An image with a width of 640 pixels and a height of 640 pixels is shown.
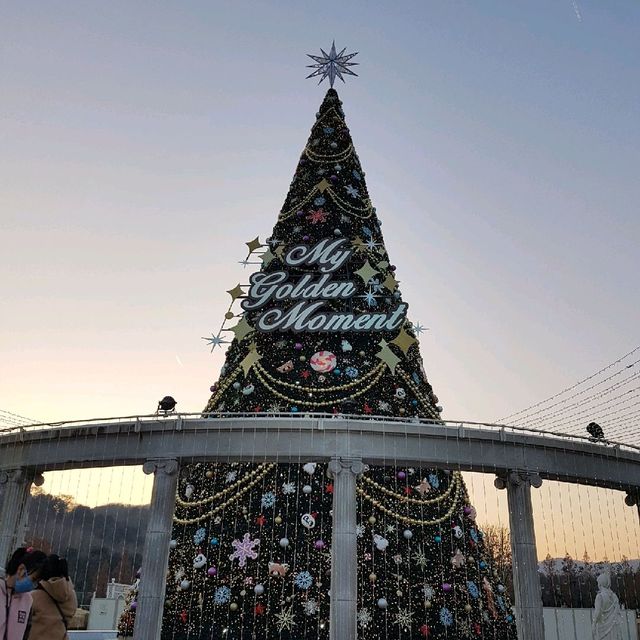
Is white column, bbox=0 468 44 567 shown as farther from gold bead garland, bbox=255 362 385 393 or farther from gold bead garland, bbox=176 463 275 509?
gold bead garland, bbox=255 362 385 393

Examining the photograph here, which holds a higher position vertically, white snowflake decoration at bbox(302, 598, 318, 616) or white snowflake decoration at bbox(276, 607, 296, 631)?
white snowflake decoration at bbox(302, 598, 318, 616)

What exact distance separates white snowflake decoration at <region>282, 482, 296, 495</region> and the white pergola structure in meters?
1.09

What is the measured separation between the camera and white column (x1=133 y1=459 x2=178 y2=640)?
13.5 metres

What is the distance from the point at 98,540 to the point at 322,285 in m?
32.7

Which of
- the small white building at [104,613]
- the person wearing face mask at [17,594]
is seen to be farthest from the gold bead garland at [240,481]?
the small white building at [104,613]

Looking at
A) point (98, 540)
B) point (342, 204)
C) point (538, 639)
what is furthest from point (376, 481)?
point (98, 540)

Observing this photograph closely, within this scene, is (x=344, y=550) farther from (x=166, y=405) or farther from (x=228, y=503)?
(x=166, y=405)

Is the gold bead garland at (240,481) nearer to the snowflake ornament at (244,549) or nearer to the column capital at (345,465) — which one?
the snowflake ornament at (244,549)

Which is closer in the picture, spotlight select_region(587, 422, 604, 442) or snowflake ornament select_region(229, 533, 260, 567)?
snowflake ornament select_region(229, 533, 260, 567)

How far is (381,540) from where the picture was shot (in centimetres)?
1493

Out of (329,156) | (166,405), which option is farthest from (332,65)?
(166,405)

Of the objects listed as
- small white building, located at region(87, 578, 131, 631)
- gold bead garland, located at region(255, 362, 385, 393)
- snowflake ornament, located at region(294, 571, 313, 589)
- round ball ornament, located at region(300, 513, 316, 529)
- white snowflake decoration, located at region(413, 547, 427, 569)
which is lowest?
small white building, located at region(87, 578, 131, 631)

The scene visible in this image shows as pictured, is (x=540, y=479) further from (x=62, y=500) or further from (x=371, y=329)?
(x=62, y=500)

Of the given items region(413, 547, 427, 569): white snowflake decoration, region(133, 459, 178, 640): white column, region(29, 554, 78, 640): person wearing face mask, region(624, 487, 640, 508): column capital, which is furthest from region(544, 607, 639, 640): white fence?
region(29, 554, 78, 640): person wearing face mask
